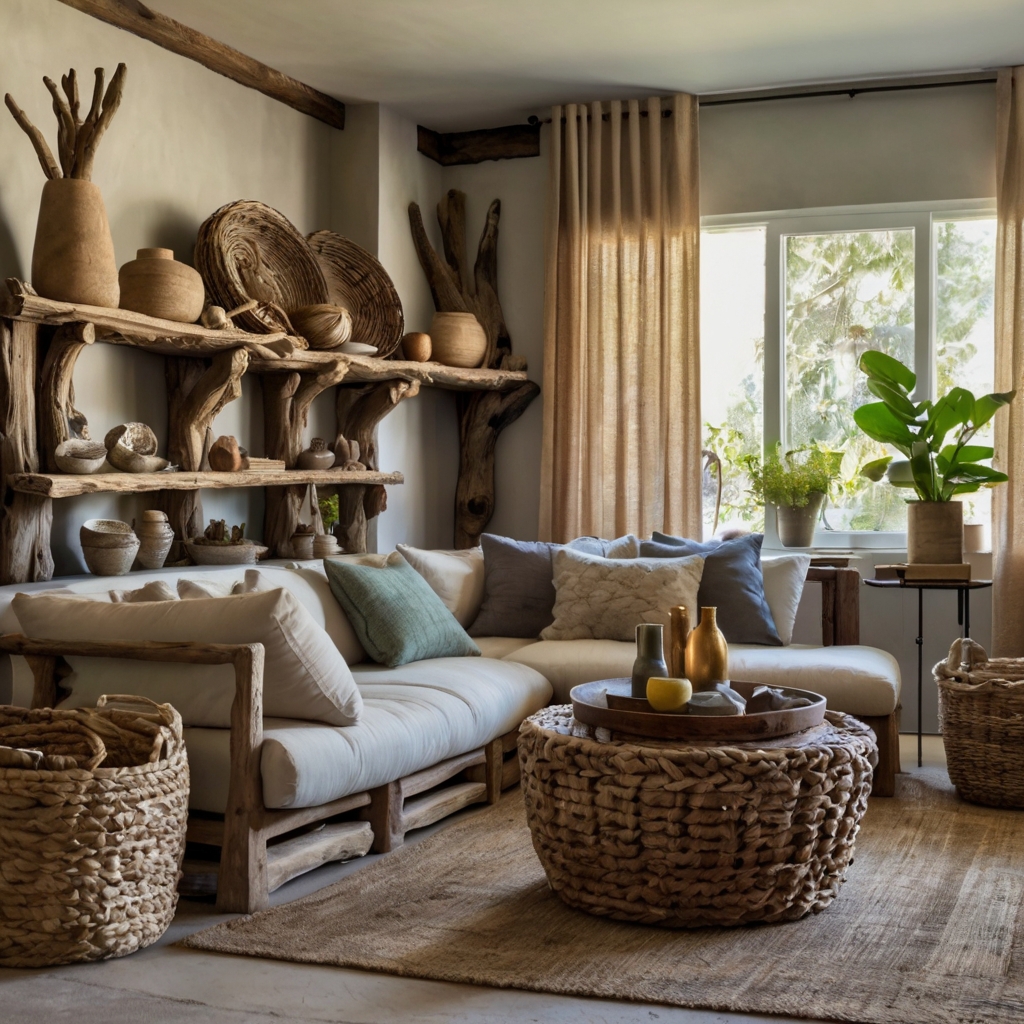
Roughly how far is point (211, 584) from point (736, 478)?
2.76 metres

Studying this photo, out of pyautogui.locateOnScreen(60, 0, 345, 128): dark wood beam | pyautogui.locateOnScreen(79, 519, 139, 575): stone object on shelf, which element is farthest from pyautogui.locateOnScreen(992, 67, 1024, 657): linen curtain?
pyautogui.locateOnScreen(79, 519, 139, 575): stone object on shelf

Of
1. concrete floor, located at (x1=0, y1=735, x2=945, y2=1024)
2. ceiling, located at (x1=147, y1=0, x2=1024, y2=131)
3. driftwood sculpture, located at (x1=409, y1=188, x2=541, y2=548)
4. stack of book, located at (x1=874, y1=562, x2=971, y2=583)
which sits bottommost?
concrete floor, located at (x1=0, y1=735, x2=945, y2=1024)

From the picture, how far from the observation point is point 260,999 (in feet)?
7.59

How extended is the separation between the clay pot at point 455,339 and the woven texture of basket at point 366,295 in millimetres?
209

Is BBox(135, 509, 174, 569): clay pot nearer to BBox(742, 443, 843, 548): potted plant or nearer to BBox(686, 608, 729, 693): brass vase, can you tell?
BBox(686, 608, 729, 693): brass vase

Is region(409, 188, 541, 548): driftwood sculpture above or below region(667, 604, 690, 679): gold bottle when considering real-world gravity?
above

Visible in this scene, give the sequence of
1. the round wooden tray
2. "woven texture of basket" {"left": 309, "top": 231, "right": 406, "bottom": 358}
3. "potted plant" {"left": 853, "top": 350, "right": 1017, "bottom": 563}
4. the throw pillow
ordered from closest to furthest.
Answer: the round wooden tray → "potted plant" {"left": 853, "top": 350, "right": 1017, "bottom": 563} → the throw pillow → "woven texture of basket" {"left": 309, "top": 231, "right": 406, "bottom": 358}

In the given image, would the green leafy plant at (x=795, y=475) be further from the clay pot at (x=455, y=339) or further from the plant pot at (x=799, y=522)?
the clay pot at (x=455, y=339)

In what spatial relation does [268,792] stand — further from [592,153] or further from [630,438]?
[592,153]

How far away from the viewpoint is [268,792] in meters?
2.81

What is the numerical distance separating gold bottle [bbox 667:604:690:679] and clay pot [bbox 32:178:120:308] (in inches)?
79.1

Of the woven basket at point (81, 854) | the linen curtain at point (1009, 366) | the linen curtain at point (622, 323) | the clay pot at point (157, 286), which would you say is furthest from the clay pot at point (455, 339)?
the woven basket at point (81, 854)

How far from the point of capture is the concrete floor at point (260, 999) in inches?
87.4

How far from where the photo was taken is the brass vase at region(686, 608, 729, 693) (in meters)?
2.97
